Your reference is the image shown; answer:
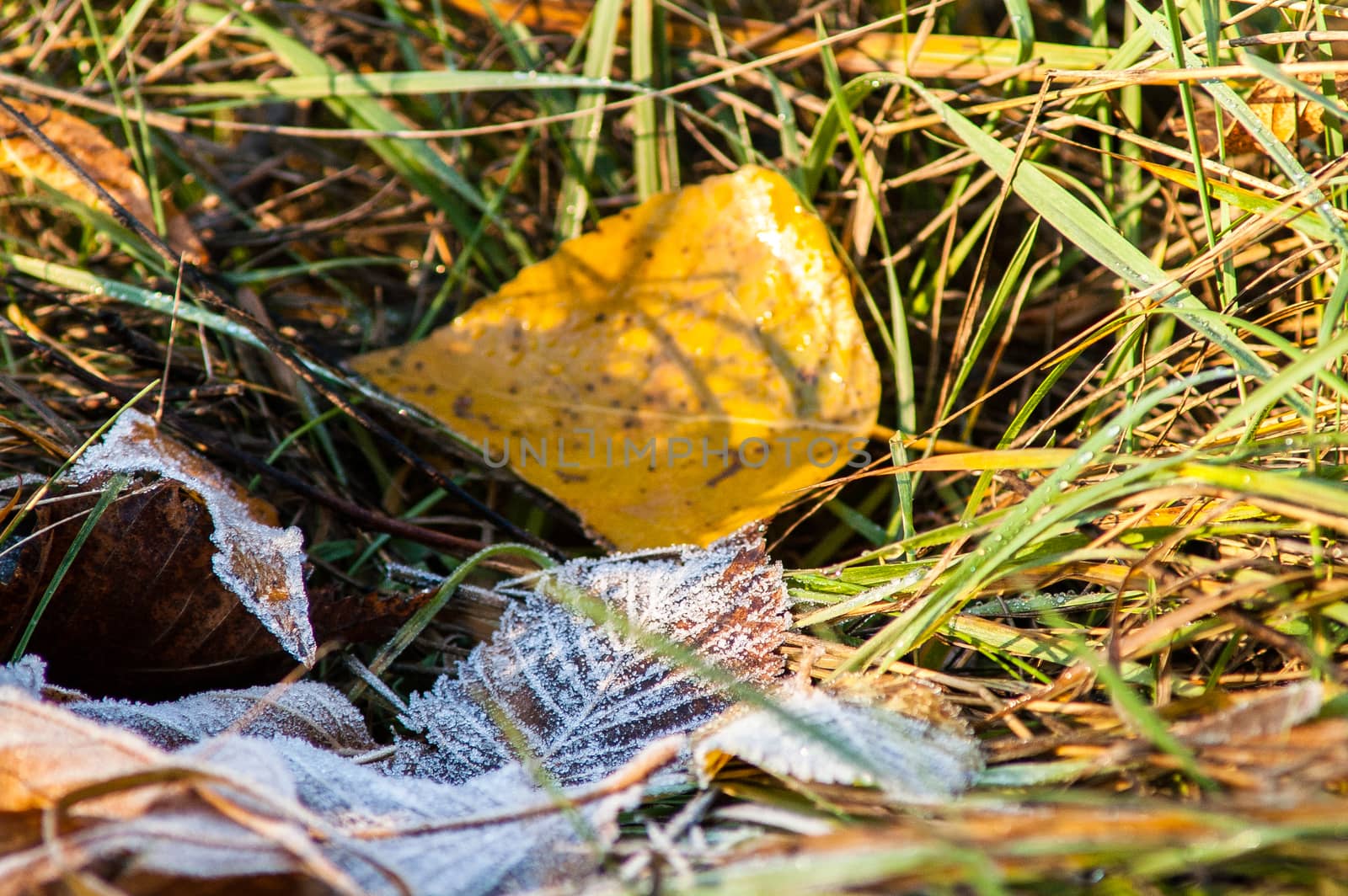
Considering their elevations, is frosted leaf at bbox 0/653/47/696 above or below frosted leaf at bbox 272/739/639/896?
above

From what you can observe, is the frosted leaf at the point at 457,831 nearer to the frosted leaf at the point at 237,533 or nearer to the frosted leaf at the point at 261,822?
the frosted leaf at the point at 261,822

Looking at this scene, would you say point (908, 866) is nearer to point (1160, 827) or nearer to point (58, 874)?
point (1160, 827)

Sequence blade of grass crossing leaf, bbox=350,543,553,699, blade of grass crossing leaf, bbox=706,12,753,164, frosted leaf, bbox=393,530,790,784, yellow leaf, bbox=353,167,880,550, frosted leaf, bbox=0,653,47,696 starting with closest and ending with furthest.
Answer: frosted leaf, bbox=0,653,47,696 < frosted leaf, bbox=393,530,790,784 < blade of grass crossing leaf, bbox=350,543,553,699 < yellow leaf, bbox=353,167,880,550 < blade of grass crossing leaf, bbox=706,12,753,164

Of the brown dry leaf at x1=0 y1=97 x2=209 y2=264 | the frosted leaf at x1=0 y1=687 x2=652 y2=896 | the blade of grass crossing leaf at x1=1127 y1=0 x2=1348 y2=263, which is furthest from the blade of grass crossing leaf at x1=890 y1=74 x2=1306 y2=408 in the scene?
the brown dry leaf at x1=0 y1=97 x2=209 y2=264

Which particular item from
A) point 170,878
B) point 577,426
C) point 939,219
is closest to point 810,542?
point 577,426

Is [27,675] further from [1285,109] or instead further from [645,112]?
[1285,109]

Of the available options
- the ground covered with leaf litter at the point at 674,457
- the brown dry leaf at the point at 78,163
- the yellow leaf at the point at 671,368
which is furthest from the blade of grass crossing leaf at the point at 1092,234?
the brown dry leaf at the point at 78,163

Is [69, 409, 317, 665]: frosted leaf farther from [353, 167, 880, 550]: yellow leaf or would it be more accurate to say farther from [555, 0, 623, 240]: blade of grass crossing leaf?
[555, 0, 623, 240]: blade of grass crossing leaf
